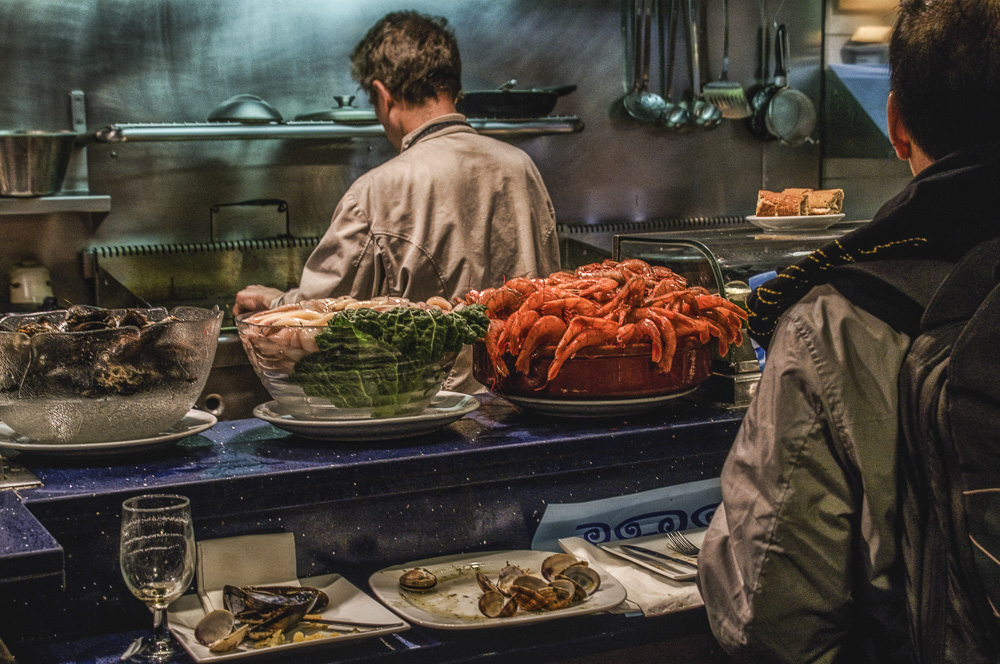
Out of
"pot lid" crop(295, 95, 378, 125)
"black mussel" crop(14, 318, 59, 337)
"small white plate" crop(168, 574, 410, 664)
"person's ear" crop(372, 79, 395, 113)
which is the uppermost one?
"person's ear" crop(372, 79, 395, 113)

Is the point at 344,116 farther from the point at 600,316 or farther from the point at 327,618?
the point at 327,618

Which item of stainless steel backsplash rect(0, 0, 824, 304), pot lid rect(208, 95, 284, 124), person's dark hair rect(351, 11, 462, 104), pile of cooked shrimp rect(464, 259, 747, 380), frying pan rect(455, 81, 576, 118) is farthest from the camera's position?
frying pan rect(455, 81, 576, 118)

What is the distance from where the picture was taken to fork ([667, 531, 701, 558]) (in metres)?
1.97

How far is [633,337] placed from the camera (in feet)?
6.46

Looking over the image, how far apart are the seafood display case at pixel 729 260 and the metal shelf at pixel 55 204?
2.41m

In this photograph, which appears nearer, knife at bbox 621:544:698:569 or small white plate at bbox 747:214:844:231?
knife at bbox 621:544:698:569

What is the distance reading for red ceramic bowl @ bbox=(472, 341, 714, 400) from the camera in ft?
6.45

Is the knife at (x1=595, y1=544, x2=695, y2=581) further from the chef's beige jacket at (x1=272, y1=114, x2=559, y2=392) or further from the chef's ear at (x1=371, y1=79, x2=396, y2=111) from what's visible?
the chef's ear at (x1=371, y1=79, x2=396, y2=111)

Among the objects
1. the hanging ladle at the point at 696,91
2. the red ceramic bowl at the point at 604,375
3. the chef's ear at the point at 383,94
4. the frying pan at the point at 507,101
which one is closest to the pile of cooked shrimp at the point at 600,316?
the red ceramic bowl at the point at 604,375

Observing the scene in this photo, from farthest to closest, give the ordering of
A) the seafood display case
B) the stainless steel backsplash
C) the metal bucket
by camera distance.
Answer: the stainless steel backsplash, the metal bucket, the seafood display case

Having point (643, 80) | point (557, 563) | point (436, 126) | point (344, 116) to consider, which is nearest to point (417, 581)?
point (557, 563)

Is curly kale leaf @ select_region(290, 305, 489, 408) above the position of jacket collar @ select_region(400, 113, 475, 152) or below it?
below

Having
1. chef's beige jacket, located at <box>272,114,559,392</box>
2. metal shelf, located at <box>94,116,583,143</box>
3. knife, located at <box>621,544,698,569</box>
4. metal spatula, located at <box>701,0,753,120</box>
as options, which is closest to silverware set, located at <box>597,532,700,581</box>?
knife, located at <box>621,544,698,569</box>

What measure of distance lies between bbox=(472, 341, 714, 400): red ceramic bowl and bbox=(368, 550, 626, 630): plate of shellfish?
12.6 inches
